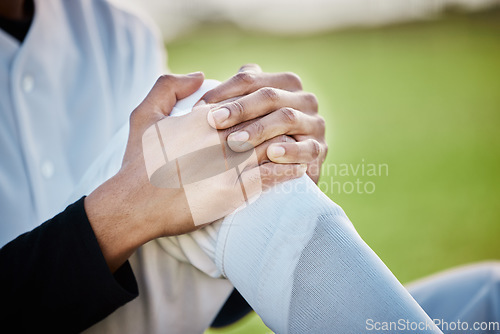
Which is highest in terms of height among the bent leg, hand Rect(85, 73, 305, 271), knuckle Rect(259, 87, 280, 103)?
knuckle Rect(259, 87, 280, 103)

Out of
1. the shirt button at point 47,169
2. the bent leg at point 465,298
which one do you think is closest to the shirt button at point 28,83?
the shirt button at point 47,169

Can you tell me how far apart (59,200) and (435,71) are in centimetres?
741

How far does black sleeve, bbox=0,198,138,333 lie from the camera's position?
0.60 meters

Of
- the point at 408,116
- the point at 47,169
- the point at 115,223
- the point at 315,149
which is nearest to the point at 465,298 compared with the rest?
the point at 315,149

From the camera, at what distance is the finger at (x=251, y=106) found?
65 centimetres

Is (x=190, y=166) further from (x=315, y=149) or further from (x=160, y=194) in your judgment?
(x=315, y=149)

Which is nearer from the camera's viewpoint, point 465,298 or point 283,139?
point 283,139

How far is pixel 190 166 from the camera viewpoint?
25.5 inches

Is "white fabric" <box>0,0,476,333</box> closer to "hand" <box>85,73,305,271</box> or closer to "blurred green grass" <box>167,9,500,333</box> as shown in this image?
"hand" <box>85,73,305,271</box>

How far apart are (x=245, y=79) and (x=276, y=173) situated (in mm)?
176

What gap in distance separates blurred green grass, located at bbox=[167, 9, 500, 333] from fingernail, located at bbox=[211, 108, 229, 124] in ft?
3.57

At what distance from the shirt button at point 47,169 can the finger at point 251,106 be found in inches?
15.7

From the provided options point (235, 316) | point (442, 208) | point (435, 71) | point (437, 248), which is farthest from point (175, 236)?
point (435, 71)

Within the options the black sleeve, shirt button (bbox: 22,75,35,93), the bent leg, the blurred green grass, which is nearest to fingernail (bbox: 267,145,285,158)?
the black sleeve
